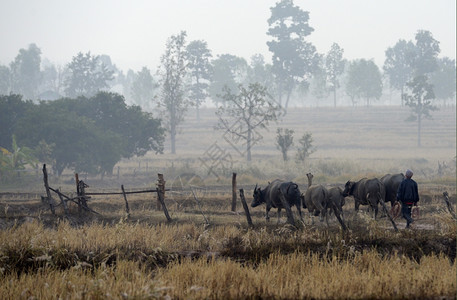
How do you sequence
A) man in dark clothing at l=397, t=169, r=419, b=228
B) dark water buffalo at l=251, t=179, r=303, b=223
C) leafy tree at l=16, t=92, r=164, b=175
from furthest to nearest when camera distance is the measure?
1. leafy tree at l=16, t=92, r=164, b=175
2. dark water buffalo at l=251, t=179, r=303, b=223
3. man in dark clothing at l=397, t=169, r=419, b=228

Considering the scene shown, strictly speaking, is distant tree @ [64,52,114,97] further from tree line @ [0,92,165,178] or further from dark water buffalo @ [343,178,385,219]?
dark water buffalo @ [343,178,385,219]

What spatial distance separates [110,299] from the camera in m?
8.93

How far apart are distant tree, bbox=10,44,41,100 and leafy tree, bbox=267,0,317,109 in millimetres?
65923

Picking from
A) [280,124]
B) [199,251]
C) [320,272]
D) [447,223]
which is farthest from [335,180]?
[280,124]

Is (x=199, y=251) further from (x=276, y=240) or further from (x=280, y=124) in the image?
(x=280, y=124)

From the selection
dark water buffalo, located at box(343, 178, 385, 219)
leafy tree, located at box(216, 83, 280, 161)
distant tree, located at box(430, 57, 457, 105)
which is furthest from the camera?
distant tree, located at box(430, 57, 457, 105)

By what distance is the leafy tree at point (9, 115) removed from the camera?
160 ft

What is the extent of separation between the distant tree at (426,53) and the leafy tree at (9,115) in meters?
74.2

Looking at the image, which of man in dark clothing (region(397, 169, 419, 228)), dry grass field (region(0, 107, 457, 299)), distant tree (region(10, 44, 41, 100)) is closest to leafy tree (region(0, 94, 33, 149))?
dry grass field (region(0, 107, 457, 299))

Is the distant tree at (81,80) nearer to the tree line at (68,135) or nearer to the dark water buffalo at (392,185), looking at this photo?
the tree line at (68,135)

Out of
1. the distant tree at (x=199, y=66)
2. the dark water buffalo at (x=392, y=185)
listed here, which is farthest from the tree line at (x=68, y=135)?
the distant tree at (x=199, y=66)

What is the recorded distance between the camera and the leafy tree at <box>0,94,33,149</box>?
4866 cm

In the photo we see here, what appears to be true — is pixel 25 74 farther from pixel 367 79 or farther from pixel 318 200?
pixel 318 200

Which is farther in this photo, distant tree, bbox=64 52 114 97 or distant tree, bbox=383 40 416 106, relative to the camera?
distant tree, bbox=383 40 416 106
